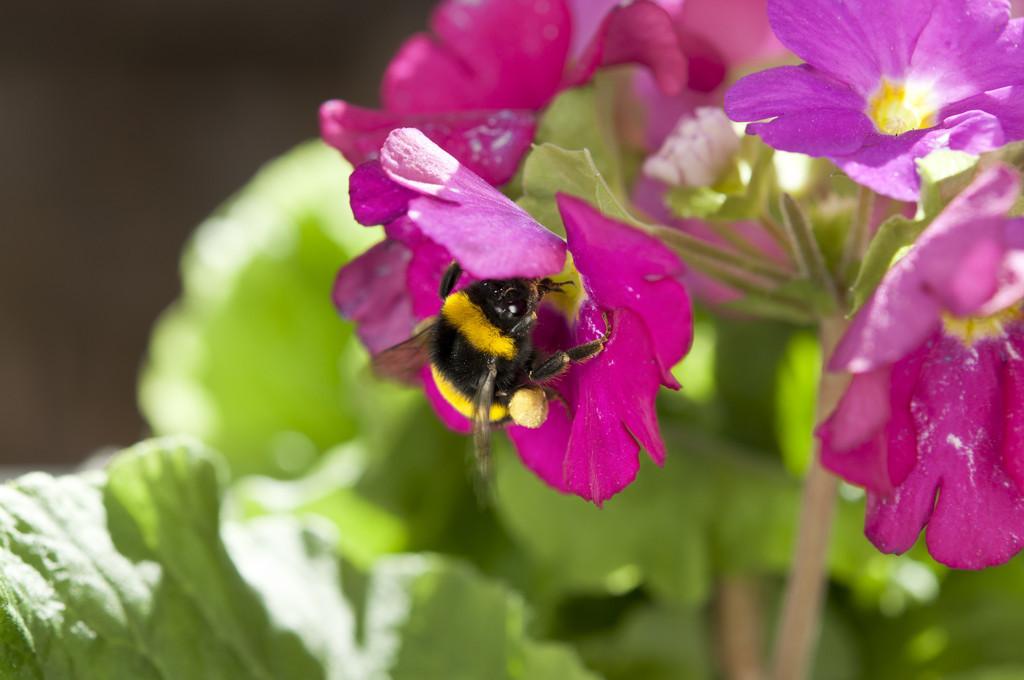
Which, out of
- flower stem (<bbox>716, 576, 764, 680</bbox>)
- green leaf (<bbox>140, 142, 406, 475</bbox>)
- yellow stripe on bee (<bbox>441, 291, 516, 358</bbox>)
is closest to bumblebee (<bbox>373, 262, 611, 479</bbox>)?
yellow stripe on bee (<bbox>441, 291, 516, 358</bbox>)

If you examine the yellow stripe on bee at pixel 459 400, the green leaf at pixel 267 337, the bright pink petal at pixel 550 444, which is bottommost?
the green leaf at pixel 267 337

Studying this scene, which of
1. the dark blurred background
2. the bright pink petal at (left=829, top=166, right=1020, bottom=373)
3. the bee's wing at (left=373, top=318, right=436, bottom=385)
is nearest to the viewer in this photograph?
the bright pink petal at (left=829, top=166, right=1020, bottom=373)

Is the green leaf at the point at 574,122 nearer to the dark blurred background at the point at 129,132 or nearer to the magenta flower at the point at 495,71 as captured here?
the magenta flower at the point at 495,71

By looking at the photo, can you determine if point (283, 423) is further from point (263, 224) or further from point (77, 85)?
point (77, 85)

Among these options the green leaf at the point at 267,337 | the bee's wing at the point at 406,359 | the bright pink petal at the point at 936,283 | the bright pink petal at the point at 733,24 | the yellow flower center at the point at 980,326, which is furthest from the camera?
the green leaf at the point at 267,337

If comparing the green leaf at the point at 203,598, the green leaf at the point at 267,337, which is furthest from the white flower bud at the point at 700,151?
the green leaf at the point at 267,337

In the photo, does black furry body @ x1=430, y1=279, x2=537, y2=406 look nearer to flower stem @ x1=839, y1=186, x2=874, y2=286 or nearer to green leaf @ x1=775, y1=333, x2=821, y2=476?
flower stem @ x1=839, y1=186, x2=874, y2=286
